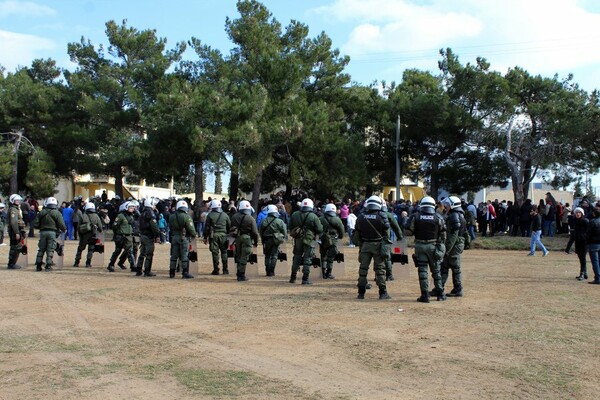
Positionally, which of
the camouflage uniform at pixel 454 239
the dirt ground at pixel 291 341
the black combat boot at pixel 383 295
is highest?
the camouflage uniform at pixel 454 239

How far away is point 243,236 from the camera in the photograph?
A: 15875mm

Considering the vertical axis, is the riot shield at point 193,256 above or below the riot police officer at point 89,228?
below

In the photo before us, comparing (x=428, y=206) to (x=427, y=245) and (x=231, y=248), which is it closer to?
(x=427, y=245)

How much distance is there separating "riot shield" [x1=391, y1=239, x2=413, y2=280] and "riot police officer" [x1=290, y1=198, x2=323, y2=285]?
73.2 inches

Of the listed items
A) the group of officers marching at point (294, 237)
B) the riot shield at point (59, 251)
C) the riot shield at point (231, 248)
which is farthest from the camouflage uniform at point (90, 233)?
the riot shield at point (231, 248)

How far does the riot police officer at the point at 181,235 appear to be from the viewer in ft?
51.8

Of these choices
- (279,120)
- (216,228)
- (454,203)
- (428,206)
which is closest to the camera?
(428,206)

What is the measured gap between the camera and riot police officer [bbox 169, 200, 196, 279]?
15.8 meters

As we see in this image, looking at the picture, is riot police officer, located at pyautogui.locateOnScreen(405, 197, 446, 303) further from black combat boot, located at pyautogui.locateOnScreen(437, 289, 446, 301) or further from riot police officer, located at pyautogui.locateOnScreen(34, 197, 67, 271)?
riot police officer, located at pyautogui.locateOnScreen(34, 197, 67, 271)

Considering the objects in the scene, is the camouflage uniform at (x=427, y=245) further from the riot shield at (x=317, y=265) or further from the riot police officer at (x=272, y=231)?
the riot police officer at (x=272, y=231)

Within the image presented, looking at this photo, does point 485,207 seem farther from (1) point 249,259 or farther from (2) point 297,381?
(2) point 297,381

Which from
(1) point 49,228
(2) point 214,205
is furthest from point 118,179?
(2) point 214,205

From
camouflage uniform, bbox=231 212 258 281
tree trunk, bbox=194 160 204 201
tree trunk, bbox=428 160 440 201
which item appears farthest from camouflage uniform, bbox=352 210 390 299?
tree trunk, bbox=428 160 440 201

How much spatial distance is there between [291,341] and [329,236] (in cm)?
676
